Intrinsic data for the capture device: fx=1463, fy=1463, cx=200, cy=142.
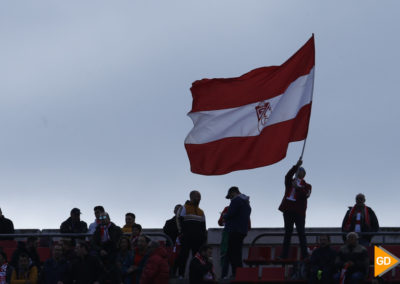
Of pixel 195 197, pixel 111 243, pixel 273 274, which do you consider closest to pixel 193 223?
pixel 195 197

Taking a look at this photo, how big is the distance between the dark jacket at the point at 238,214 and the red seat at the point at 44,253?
439 cm

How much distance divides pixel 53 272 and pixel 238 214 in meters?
3.90

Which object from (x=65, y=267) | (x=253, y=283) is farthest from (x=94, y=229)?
(x=253, y=283)

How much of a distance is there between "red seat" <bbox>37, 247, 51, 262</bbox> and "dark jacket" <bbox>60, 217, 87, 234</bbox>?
54 centimetres

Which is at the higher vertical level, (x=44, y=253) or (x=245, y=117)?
(x=245, y=117)

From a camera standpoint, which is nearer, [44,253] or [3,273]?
[3,273]

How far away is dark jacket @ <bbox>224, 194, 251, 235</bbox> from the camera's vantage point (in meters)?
29.4

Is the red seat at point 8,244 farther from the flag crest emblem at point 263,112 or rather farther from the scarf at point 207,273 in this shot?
the flag crest emblem at point 263,112

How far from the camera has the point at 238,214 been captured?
29.4 metres

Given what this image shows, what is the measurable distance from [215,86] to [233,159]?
1753 millimetres

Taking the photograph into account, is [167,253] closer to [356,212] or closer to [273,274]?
[273,274]

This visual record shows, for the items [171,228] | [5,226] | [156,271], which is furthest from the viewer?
[5,226]

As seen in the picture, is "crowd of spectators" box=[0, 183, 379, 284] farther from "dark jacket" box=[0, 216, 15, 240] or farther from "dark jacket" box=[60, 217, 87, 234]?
"dark jacket" box=[0, 216, 15, 240]

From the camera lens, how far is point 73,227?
31641mm
